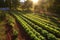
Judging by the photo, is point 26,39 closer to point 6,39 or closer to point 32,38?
point 32,38

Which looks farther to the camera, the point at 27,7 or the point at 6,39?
the point at 27,7

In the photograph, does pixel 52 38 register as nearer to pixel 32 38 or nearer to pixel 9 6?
pixel 32 38

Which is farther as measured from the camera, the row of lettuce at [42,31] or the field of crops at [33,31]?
the field of crops at [33,31]

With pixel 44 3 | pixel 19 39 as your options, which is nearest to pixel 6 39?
pixel 19 39

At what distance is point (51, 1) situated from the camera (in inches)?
1683

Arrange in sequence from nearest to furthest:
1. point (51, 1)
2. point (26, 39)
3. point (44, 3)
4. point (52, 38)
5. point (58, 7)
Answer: point (52, 38) → point (26, 39) → point (58, 7) → point (51, 1) → point (44, 3)

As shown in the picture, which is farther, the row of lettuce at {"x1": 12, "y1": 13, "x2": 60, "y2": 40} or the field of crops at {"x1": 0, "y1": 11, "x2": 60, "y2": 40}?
the field of crops at {"x1": 0, "y1": 11, "x2": 60, "y2": 40}

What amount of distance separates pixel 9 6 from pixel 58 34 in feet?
142

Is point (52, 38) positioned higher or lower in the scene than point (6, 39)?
higher

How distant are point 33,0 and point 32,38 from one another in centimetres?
4319

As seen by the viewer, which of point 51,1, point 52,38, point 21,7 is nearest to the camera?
point 52,38

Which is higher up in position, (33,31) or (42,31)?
(42,31)

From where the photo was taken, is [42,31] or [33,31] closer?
[42,31]

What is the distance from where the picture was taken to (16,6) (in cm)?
5769
